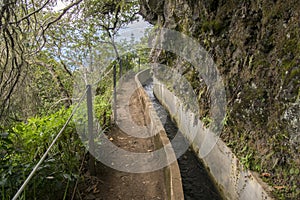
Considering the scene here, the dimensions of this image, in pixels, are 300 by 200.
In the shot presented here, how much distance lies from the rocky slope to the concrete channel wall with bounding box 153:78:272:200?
13 centimetres

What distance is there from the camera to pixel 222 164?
142 inches

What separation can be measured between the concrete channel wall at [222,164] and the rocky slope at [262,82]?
13cm

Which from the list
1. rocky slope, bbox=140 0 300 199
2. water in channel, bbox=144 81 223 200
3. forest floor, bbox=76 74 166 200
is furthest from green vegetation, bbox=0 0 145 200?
rocky slope, bbox=140 0 300 199

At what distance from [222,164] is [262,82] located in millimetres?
1346

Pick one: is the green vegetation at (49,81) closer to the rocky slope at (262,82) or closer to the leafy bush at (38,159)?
the leafy bush at (38,159)

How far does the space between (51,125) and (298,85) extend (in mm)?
2791

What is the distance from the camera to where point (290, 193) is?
7.84 ft

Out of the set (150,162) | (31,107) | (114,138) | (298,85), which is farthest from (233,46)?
(31,107)

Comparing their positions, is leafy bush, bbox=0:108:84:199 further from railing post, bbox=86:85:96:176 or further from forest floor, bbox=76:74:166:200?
forest floor, bbox=76:74:166:200

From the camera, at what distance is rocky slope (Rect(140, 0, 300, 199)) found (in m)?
2.60

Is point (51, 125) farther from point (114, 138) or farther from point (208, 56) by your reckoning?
point (208, 56)

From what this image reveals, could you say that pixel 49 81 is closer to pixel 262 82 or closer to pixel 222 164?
pixel 222 164

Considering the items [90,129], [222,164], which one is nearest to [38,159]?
[90,129]

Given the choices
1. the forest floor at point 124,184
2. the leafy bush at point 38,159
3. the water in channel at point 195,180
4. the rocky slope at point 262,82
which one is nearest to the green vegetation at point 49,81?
the leafy bush at point 38,159
